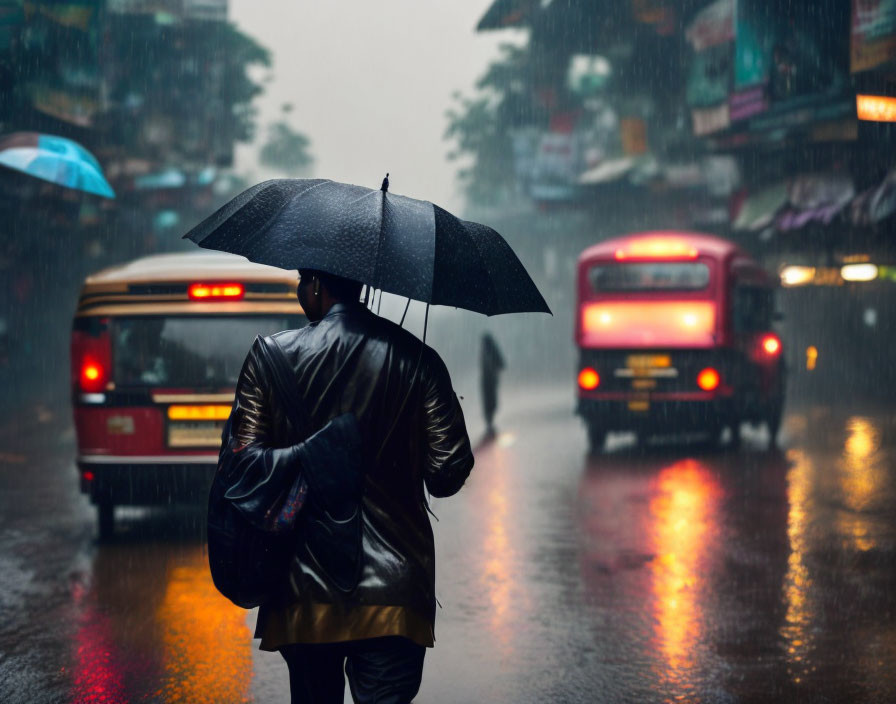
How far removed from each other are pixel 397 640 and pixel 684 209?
29.7 m

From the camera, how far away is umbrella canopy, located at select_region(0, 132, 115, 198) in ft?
43.5

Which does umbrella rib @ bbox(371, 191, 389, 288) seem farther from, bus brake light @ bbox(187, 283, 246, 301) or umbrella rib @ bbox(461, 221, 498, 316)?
bus brake light @ bbox(187, 283, 246, 301)

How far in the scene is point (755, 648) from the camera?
604cm


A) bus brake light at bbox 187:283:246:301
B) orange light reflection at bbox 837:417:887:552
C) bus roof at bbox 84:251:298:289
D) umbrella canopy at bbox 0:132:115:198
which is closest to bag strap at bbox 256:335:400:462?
bus roof at bbox 84:251:298:289

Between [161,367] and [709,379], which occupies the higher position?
[161,367]

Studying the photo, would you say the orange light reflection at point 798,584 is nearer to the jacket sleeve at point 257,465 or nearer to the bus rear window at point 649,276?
the jacket sleeve at point 257,465

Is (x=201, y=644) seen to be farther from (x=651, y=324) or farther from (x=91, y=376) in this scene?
(x=651, y=324)

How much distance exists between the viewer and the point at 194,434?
28.9 ft

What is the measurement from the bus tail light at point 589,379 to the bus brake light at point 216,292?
7408 millimetres

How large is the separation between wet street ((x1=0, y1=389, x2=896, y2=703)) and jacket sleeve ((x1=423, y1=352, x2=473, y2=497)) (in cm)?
213

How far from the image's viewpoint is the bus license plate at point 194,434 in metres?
8.79

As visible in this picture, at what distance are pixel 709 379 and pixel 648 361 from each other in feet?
2.46

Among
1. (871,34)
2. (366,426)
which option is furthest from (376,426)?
(871,34)

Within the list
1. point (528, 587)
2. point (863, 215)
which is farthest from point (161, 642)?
point (863, 215)
